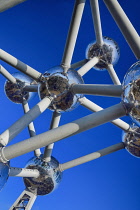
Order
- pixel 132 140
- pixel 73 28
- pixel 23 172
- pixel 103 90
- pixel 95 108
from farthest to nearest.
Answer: pixel 132 140
pixel 95 108
pixel 23 172
pixel 73 28
pixel 103 90

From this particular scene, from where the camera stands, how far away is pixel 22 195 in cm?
869

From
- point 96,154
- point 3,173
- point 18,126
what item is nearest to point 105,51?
point 96,154

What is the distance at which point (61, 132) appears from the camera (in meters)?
3.90

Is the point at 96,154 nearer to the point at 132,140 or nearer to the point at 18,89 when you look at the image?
the point at 132,140

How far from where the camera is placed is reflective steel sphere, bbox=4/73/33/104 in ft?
28.1

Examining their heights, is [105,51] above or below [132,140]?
above

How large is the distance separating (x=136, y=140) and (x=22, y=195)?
405cm

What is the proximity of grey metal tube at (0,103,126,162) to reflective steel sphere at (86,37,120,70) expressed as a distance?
17.7 feet

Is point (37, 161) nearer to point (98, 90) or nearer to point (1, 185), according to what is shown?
point (1, 185)

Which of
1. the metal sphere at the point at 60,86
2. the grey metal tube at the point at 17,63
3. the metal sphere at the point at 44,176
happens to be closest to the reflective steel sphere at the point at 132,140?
the metal sphere at the point at 44,176

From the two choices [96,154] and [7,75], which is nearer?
[96,154]

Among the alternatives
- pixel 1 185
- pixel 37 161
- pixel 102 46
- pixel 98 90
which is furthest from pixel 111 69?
pixel 1 185

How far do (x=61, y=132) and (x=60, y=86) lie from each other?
76.7 inches

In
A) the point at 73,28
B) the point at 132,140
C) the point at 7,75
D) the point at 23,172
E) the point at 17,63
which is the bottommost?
the point at 23,172
